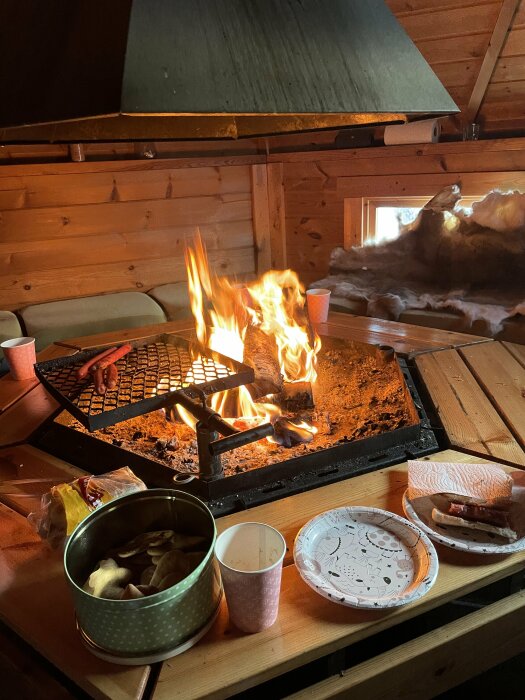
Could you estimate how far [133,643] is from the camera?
0.87 meters

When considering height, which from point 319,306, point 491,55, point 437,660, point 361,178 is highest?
point 491,55

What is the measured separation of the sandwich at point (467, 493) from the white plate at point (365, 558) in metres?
0.10

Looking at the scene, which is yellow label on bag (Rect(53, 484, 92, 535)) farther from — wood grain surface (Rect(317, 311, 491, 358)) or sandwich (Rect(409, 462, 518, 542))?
wood grain surface (Rect(317, 311, 491, 358))

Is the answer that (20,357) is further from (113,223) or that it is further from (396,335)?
(113,223)

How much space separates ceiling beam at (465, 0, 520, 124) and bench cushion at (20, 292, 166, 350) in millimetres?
2077

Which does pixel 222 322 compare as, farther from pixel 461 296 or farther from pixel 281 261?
pixel 281 261

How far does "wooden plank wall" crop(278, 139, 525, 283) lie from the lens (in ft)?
9.76

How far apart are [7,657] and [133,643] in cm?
40

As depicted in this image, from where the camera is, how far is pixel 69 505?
1.11 metres

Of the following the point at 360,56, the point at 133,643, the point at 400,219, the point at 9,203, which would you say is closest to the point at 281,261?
the point at 400,219

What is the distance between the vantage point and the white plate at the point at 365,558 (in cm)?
100

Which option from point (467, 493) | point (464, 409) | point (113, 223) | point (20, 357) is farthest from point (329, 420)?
point (113, 223)

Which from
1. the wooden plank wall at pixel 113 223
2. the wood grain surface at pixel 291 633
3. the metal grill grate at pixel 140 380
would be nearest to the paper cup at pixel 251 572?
the wood grain surface at pixel 291 633

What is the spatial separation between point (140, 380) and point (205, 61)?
0.97 m
